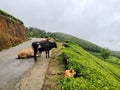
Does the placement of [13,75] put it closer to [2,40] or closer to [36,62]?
[36,62]

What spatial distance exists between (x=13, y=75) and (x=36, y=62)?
5.72 metres

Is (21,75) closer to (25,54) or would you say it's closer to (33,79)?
(33,79)

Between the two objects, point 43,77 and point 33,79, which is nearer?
point 33,79

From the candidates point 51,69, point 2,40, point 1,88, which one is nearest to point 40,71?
→ point 51,69

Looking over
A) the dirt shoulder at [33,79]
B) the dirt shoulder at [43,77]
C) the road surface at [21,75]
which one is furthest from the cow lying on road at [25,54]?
the dirt shoulder at [33,79]

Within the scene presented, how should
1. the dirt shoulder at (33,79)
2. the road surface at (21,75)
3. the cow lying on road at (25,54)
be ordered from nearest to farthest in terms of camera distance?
the dirt shoulder at (33,79) → the road surface at (21,75) → the cow lying on road at (25,54)

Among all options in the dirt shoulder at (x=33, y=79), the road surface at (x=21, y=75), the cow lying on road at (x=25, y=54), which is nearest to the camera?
the dirt shoulder at (x=33, y=79)

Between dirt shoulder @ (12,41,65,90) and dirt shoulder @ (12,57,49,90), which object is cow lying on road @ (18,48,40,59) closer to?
dirt shoulder @ (12,41,65,90)

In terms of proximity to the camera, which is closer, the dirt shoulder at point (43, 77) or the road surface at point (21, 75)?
the dirt shoulder at point (43, 77)

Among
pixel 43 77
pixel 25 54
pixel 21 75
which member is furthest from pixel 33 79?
pixel 25 54

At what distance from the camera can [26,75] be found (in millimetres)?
19047

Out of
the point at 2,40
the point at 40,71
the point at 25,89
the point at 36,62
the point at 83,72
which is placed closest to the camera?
the point at 25,89

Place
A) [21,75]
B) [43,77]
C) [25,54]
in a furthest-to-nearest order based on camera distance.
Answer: [25,54], [21,75], [43,77]

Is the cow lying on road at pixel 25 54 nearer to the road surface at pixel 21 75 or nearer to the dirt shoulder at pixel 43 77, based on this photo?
the road surface at pixel 21 75
